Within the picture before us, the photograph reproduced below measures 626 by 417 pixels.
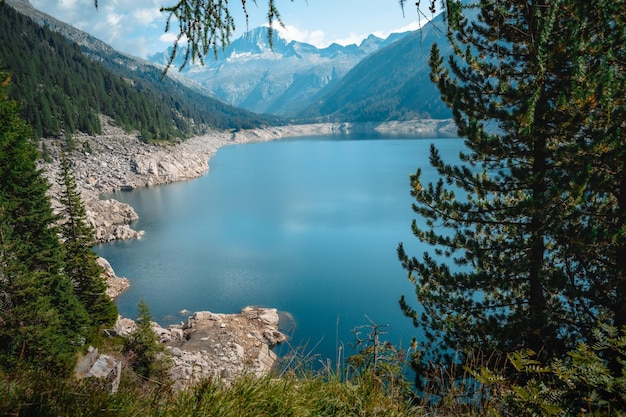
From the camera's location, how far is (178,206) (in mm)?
59906

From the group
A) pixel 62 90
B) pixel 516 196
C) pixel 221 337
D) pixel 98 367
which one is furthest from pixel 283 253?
pixel 62 90

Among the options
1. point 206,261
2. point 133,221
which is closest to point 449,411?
point 206,261

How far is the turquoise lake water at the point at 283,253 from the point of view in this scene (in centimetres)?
2786

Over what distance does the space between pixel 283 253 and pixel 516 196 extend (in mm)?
30476

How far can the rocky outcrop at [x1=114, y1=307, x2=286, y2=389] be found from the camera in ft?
68.4

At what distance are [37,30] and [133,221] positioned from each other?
116m

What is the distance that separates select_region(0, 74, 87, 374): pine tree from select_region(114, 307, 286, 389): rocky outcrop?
16.9 ft

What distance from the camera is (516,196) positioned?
34.4 feet

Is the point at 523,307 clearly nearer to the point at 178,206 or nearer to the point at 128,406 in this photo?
the point at 128,406

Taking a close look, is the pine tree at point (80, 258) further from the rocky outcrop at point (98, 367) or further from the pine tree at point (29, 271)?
the rocky outcrop at point (98, 367)

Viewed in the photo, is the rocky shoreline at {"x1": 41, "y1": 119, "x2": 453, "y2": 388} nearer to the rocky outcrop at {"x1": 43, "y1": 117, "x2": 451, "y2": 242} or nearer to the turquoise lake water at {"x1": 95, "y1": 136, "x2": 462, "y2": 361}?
the rocky outcrop at {"x1": 43, "y1": 117, "x2": 451, "y2": 242}

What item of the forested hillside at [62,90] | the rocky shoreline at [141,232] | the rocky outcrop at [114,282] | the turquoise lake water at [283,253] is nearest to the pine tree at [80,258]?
the rocky shoreline at [141,232]

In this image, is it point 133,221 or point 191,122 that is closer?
point 133,221

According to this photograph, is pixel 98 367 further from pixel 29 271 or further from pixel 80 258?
pixel 80 258
